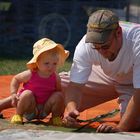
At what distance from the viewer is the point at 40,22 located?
38.0 feet

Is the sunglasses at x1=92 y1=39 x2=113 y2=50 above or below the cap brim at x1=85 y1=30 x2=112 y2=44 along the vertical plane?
below

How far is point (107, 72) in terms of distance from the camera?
16.3 feet

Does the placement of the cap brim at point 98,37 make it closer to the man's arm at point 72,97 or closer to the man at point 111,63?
the man at point 111,63

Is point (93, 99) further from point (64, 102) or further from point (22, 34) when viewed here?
point (22, 34)

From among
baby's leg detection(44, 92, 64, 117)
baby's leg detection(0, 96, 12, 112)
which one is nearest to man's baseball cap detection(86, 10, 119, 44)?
baby's leg detection(44, 92, 64, 117)

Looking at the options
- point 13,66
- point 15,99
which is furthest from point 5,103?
point 13,66

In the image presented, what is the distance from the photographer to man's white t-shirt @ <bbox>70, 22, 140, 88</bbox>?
4676mm

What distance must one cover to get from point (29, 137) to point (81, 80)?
89 centimetres

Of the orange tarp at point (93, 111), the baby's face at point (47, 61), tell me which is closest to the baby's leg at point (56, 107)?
the baby's face at point (47, 61)

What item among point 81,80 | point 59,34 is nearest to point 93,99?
point 81,80

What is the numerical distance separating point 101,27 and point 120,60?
0.35 metres

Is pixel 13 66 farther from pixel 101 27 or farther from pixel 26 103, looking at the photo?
pixel 101 27

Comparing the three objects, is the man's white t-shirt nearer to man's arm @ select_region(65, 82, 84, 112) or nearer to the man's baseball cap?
man's arm @ select_region(65, 82, 84, 112)

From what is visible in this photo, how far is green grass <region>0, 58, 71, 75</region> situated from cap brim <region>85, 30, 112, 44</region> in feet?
13.3
